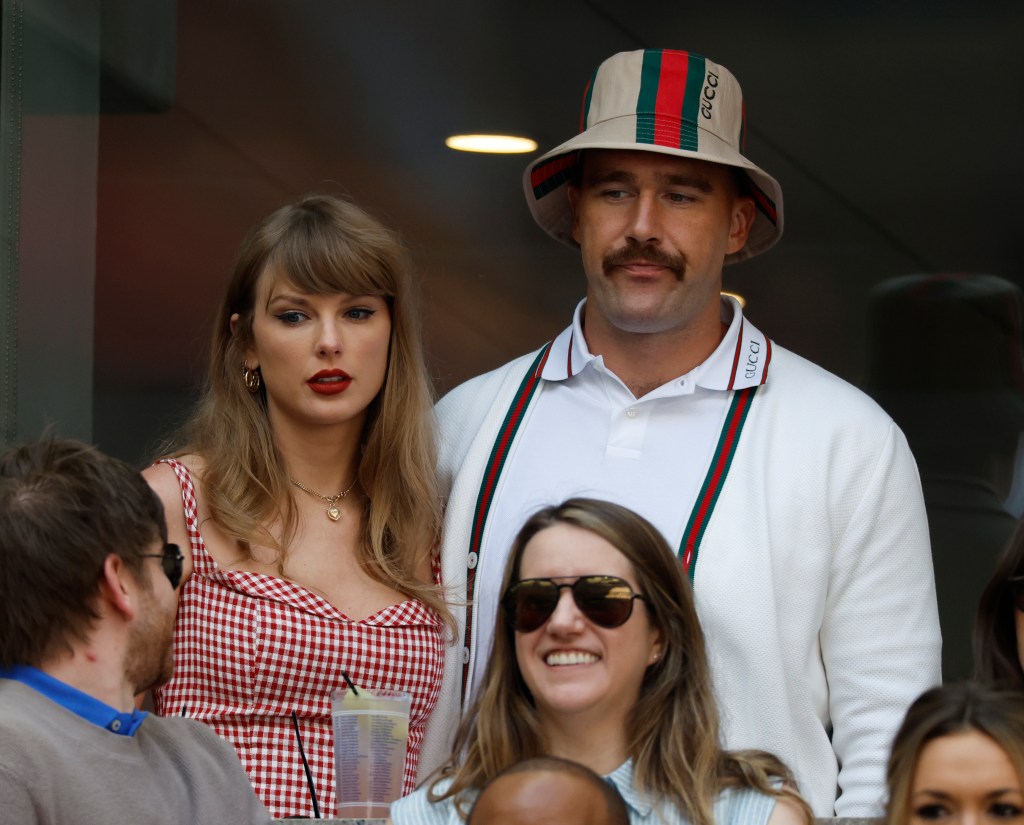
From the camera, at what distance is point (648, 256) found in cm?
396

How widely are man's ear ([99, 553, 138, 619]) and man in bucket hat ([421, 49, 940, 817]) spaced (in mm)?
1145

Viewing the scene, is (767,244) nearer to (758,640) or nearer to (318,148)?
(758,640)

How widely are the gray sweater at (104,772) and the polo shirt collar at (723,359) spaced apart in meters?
1.45

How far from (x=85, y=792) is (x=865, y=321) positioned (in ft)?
13.4

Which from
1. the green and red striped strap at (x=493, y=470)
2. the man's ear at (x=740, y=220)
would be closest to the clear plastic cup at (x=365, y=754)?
the green and red striped strap at (x=493, y=470)

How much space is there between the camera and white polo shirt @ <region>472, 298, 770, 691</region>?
3.84 m

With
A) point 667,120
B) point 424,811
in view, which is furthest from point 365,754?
point 667,120

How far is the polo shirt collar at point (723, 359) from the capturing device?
3.99m

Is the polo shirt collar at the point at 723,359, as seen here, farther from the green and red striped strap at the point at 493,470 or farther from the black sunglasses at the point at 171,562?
the black sunglasses at the point at 171,562

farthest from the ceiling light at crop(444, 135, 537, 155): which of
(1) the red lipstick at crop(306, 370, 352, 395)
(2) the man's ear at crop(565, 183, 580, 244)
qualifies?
(1) the red lipstick at crop(306, 370, 352, 395)

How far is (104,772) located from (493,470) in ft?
4.96

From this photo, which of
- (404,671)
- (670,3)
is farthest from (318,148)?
(404,671)

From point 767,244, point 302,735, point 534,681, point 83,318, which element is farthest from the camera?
point 83,318

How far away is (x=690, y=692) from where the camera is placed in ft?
10.2
